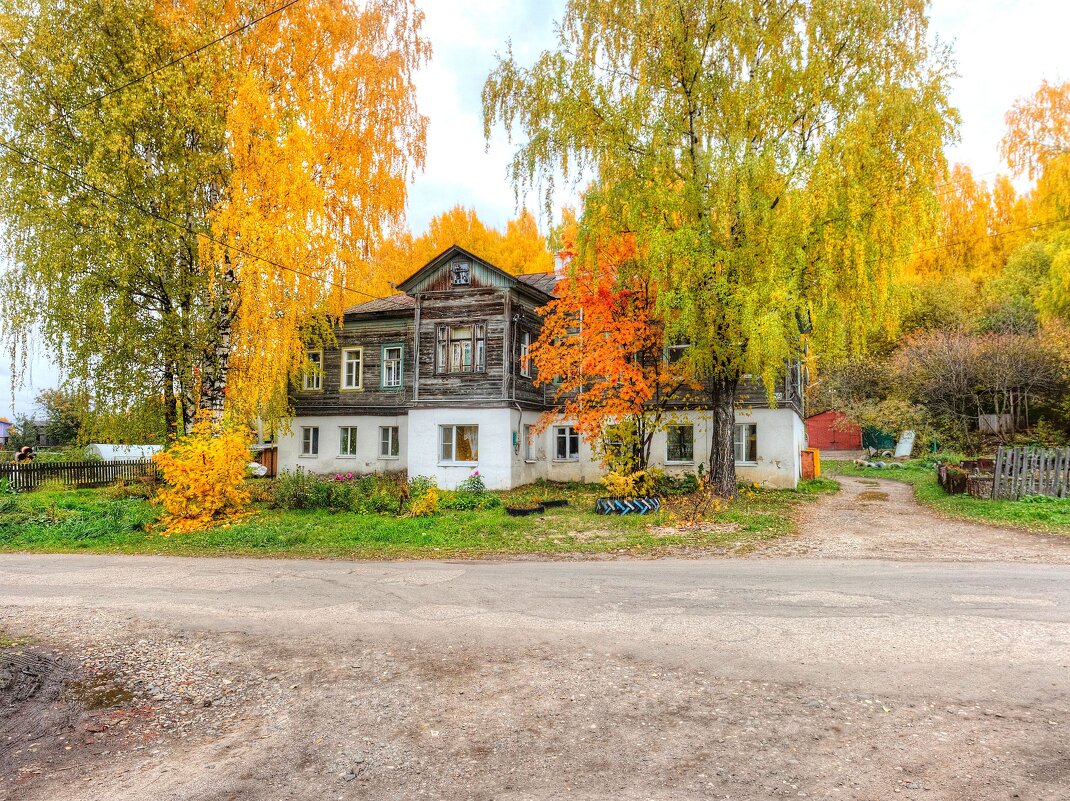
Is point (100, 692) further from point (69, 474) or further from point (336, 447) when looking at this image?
point (336, 447)

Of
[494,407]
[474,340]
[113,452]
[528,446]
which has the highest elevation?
[474,340]

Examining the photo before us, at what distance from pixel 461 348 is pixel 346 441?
25.1 feet

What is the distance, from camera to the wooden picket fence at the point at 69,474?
75.8 feet

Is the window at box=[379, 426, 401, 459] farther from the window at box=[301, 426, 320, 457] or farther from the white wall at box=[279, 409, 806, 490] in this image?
the window at box=[301, 426, 320, 457]

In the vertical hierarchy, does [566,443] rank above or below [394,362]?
below

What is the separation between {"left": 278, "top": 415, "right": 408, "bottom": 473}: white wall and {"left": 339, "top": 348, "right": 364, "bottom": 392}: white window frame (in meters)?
1.27

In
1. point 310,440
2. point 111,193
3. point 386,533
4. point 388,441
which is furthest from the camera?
point 310,440

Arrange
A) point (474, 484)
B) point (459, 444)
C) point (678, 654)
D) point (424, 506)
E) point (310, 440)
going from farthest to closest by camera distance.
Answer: point (310, 440), point (459, 444), point (474, 484), point (424, 506), point (678, 654)

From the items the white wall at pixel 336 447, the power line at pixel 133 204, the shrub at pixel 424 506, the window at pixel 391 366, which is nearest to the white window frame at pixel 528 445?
the white wall at pixel 336 447

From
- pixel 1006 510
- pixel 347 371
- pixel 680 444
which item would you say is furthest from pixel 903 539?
pixel 347 371

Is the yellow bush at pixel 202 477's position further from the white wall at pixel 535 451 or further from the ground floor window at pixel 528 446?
the ground floor window at pixel 528 446

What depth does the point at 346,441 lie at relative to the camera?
92.1ft

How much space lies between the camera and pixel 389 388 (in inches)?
1080

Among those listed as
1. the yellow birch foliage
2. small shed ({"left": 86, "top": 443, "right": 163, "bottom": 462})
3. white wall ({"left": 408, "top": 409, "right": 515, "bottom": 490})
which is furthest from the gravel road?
small shed ({"left": 86, "top": 443, "right": 163, "bottom": 462})
